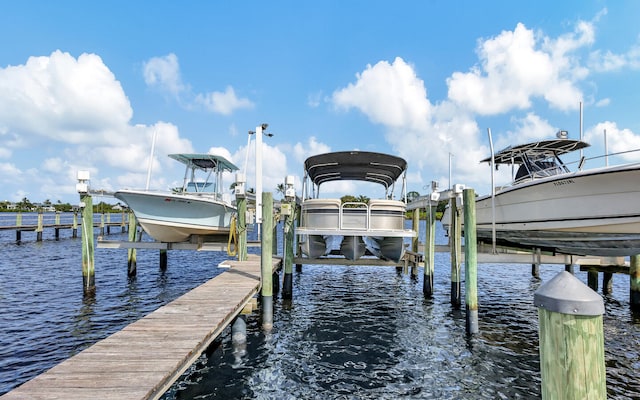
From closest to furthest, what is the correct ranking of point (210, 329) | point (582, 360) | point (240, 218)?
point (582, 360) < point (210, 329) < point (240, 218)

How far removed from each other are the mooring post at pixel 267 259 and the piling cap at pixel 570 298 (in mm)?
6794

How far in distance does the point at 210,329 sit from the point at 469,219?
A: 6.39 meters

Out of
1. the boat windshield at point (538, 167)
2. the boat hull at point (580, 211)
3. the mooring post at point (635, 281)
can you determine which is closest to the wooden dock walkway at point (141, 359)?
the boat hull at point (580, 211)

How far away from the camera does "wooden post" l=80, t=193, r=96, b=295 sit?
476 inches

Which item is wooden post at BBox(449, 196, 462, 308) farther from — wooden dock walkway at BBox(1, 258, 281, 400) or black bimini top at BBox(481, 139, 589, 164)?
wooden dock walkway at BBox(1, 258, 281, 400)

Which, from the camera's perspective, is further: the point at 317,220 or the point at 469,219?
the point at 317,220

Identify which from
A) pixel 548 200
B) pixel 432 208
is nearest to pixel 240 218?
pixel 432 208

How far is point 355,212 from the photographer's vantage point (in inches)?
366

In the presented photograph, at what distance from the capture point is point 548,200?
9141 mm

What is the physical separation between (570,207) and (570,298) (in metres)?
8.25

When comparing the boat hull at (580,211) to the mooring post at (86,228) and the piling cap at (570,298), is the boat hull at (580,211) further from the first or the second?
the mooring post at (86,228)

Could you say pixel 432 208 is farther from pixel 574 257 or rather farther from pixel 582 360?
pixel 582 360

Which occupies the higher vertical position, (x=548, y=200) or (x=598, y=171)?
(x=598, y=171)

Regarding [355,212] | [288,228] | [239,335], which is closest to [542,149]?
[355,212]
